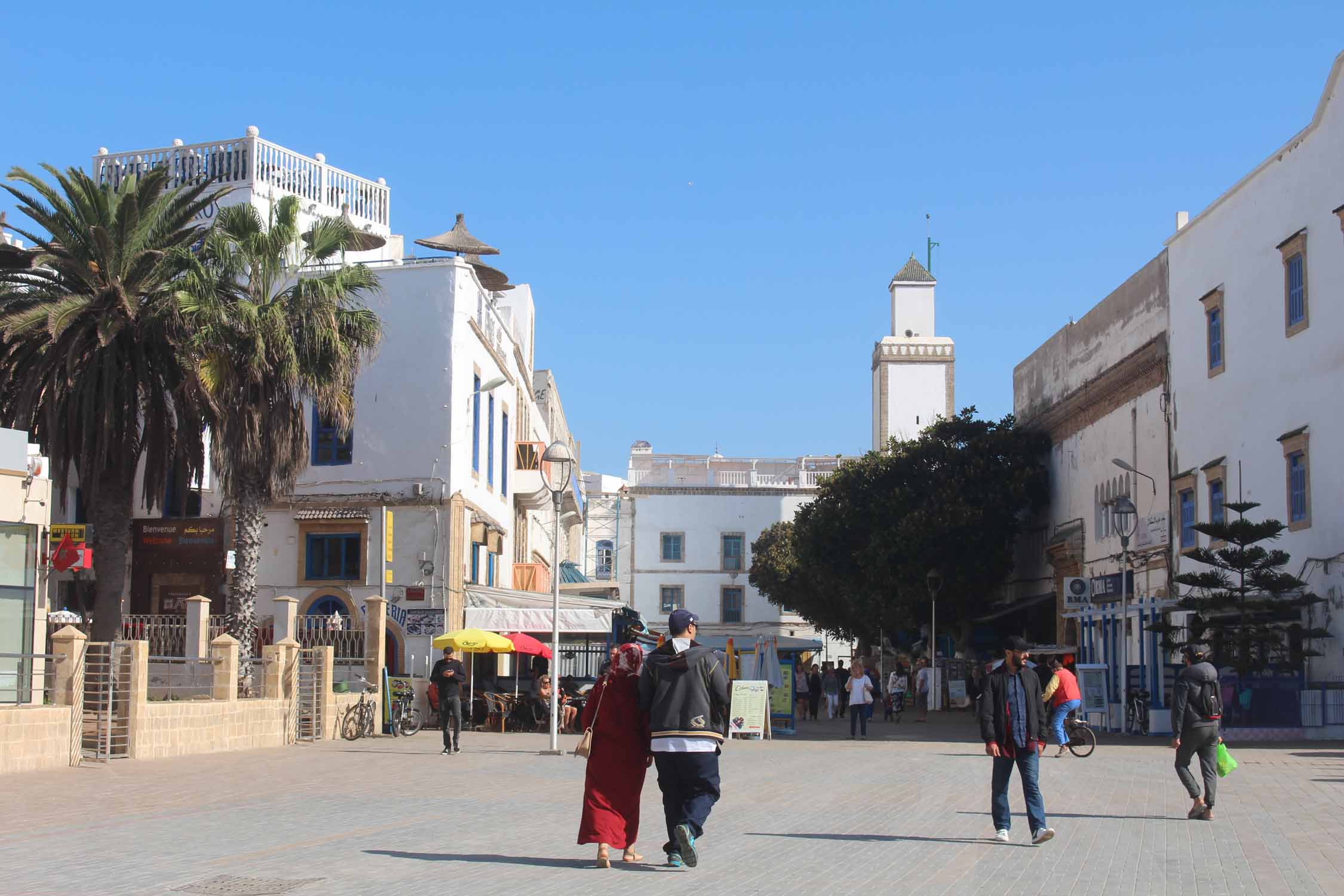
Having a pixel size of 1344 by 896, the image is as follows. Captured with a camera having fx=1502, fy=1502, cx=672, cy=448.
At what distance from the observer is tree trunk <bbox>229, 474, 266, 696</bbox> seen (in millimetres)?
26266

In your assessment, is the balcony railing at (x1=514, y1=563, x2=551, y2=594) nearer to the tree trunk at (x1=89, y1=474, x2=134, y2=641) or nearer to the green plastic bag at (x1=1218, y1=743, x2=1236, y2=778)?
the tree trunk at (x1=89, y1=474, x2=134, y2=641)

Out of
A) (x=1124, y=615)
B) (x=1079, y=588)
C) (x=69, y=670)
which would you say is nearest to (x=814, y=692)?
(x=1079, y=588)

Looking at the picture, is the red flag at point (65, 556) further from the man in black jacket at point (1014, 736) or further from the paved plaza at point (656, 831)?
the man in black jacket at point (1014, 736)

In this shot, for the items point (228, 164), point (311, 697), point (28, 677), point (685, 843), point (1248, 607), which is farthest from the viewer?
point (228, 164)

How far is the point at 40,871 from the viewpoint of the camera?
30.1 feet

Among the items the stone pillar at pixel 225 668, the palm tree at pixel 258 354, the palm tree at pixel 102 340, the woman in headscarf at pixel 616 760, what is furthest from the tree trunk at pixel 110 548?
the woman in headscarf at pixel 616 760

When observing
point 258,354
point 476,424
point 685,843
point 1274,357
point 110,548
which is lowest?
point 685,843

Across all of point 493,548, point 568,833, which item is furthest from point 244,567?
point 568,833

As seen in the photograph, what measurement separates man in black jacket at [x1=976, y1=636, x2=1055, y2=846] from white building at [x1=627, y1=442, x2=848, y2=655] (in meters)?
65.1

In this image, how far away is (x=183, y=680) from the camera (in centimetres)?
2284

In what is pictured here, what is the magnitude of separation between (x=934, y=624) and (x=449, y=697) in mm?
23892

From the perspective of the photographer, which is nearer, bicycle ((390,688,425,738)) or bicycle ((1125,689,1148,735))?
bicycle ((390,688,425,738))

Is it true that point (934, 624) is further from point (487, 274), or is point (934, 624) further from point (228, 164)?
point (228, 164)

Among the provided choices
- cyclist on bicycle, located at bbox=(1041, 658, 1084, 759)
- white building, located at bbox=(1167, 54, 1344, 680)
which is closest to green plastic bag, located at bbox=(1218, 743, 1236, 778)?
cyclist on bicycle, located at bbox=(1041, 658, 1084, 759)
